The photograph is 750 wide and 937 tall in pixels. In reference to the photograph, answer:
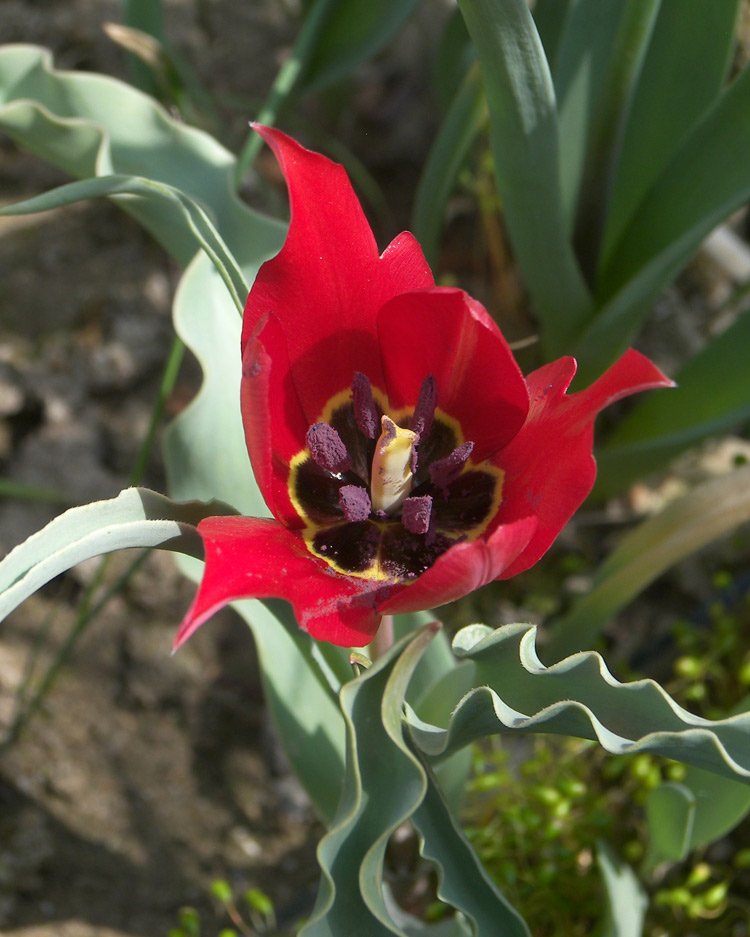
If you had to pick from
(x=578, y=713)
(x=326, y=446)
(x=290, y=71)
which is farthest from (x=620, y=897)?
(x=290, y=71)

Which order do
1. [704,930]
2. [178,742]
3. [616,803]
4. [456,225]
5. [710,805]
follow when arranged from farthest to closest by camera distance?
[456,225]
[178,742]
[616,803]
[704,930]
[710,805]

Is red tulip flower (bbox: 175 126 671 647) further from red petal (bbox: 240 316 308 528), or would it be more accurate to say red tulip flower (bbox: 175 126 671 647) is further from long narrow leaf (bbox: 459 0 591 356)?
long narrow leaf (bbox: 459 0 591 356)

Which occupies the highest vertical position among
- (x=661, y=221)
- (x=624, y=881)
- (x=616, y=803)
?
(x=661, y=221)

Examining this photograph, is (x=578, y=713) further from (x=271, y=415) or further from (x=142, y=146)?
(x=142, y=146)

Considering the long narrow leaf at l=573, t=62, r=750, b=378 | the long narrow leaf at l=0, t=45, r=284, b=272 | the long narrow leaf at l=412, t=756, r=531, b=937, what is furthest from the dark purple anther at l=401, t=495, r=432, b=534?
the long narrow leaf at l=573, t=62, r=750, b=378

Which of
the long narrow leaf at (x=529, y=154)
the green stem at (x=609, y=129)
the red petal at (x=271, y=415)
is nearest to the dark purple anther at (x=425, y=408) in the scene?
the red petal at (x=271, y=415)

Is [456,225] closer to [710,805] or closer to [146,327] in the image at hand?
[146,327]

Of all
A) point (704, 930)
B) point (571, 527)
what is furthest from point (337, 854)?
point (571, 527)

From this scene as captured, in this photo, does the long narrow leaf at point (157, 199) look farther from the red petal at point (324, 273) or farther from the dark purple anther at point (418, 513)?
the dark purple anther at point (418, 513)
